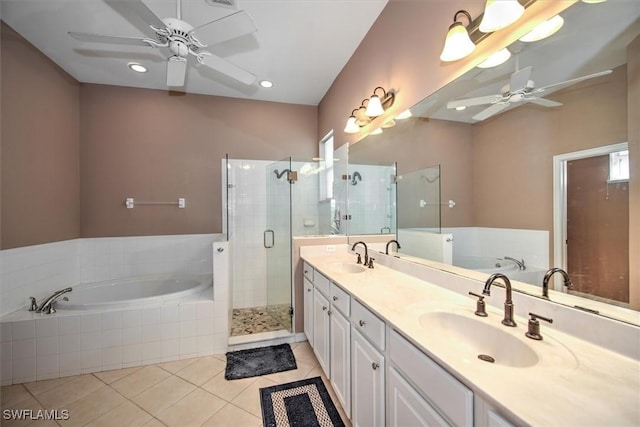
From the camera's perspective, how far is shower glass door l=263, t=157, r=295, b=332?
278 cm

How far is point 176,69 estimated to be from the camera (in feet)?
6.71

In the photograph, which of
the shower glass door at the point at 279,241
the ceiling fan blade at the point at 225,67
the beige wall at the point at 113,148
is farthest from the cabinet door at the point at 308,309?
the ceiling fan blade at the point at 225,67

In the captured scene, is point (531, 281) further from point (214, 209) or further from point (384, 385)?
point (214, 209)

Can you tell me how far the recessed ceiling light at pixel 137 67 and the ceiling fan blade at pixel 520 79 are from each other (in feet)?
11.1

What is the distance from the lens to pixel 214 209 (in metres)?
3.43

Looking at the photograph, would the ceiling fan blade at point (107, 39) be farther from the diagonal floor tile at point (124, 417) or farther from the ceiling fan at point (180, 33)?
the diagonal floor tile at point (124, 417)

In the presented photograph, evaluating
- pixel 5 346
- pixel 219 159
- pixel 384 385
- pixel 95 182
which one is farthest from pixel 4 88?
pixel 384 385

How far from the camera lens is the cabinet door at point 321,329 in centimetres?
183

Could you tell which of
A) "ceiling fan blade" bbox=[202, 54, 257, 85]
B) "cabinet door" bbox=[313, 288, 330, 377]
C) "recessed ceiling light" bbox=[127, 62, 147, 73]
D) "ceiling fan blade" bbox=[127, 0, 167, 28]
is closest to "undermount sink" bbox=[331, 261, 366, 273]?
"cabinet door" bbox=[313, 288, 330, 377]

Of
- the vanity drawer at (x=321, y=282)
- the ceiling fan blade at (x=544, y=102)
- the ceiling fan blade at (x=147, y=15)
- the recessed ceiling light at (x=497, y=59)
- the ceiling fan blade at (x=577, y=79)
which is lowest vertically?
the vanity drawer at (x=321, y=282)

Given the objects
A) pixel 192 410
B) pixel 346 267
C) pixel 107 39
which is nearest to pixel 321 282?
pixel 346 267

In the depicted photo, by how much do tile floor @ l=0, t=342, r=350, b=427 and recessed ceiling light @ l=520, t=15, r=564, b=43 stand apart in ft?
7.18

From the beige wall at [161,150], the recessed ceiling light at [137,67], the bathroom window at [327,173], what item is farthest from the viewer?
the bathroom window at [327,173]

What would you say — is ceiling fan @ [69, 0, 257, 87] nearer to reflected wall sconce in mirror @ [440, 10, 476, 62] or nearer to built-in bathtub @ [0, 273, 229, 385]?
reflected wall sconce in mirror @ [440, 10, 476, 62]
